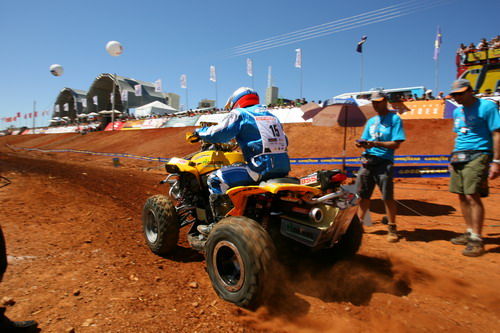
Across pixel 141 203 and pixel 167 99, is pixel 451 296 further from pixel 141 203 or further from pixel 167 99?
pixel 167 99

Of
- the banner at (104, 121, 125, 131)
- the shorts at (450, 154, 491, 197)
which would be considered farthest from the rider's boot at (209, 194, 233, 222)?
the banner at (104, 121, 125, 131)

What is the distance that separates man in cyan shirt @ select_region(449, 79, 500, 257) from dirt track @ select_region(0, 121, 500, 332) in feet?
1.38

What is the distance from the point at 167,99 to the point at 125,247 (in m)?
60.2

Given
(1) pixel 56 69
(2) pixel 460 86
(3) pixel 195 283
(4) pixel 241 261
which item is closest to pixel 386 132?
(2) pixel 460 86

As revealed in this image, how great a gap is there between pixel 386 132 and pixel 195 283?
3231mm

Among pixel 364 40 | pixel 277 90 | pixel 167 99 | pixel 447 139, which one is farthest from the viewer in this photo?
pixel 167 99

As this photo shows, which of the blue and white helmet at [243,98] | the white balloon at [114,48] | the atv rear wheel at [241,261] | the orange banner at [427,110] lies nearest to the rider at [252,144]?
the blue and white helmet at [243,98]

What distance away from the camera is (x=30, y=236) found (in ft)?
11.5

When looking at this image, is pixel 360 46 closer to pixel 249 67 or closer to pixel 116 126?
pixel 249 67

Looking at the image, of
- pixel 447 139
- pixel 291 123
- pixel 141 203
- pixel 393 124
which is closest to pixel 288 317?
pixel 393 124

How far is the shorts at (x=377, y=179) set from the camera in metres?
4.12

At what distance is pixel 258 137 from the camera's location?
289 cm

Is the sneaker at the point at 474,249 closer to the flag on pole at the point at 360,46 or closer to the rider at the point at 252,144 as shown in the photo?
the rider at the point at 252,144

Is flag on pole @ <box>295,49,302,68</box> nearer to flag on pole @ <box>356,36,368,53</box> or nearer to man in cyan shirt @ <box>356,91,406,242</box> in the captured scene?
flag on pole @ <box>356,36,368,53</box>
